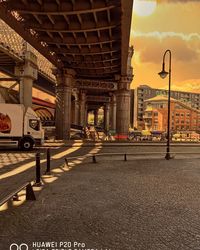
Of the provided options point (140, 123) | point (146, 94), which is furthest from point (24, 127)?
point (146, 94)

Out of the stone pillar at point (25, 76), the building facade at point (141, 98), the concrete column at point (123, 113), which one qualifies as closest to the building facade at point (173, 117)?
the building facade at point (141, 98)

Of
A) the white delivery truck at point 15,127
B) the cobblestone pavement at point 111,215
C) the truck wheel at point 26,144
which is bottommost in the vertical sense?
the cobblestone pavement at point 111,215

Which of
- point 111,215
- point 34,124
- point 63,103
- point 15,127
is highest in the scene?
point 63,103

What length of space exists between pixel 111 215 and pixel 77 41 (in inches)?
756

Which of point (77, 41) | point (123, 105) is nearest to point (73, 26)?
point (77, 41)

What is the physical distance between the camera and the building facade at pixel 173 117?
12084cm

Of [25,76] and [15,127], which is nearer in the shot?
[15,127]

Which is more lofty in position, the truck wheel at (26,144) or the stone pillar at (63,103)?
the stone pillar at (63,103)

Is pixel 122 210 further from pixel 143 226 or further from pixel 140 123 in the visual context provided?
pixel 140 123

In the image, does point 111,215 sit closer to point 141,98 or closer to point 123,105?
point 123,105

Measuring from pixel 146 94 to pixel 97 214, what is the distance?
150044mm

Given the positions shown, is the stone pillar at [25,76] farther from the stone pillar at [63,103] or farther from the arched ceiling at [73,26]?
the arched ceiling at [73,26]

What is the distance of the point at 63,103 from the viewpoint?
2950cm

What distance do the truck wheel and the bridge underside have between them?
8.77 meters
